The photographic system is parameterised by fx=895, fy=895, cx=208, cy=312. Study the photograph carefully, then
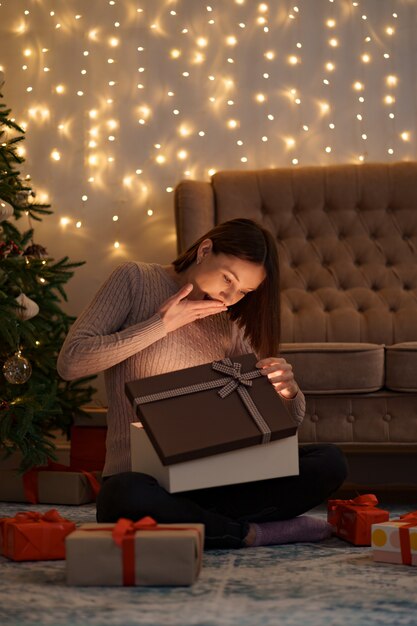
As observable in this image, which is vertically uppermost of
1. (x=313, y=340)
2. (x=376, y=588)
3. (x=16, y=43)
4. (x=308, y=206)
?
(x=16, y=43)

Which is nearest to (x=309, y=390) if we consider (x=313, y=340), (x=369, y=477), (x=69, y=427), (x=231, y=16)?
(x=313, y=340)

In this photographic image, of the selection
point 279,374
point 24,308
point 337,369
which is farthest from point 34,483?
point 279,374

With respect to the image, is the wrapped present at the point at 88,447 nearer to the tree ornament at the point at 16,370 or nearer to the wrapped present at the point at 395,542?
the tree ornament at the point at 16,370

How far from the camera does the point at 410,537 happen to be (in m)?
1.66

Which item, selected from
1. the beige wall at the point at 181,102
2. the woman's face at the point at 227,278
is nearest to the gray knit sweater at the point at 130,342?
the woman's face at the point at 227,278

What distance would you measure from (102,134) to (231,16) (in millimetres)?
698

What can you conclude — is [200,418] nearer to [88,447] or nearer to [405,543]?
[405,543]

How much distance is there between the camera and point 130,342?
1882mm

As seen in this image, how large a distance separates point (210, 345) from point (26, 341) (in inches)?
40.3

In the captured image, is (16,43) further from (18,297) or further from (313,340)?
(313,340)

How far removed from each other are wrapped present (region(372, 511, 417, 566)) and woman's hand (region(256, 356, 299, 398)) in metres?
0.37

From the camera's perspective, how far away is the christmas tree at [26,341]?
106 inches

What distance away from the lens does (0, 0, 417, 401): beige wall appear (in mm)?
3555

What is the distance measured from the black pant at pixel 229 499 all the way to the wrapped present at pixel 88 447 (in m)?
1.06
